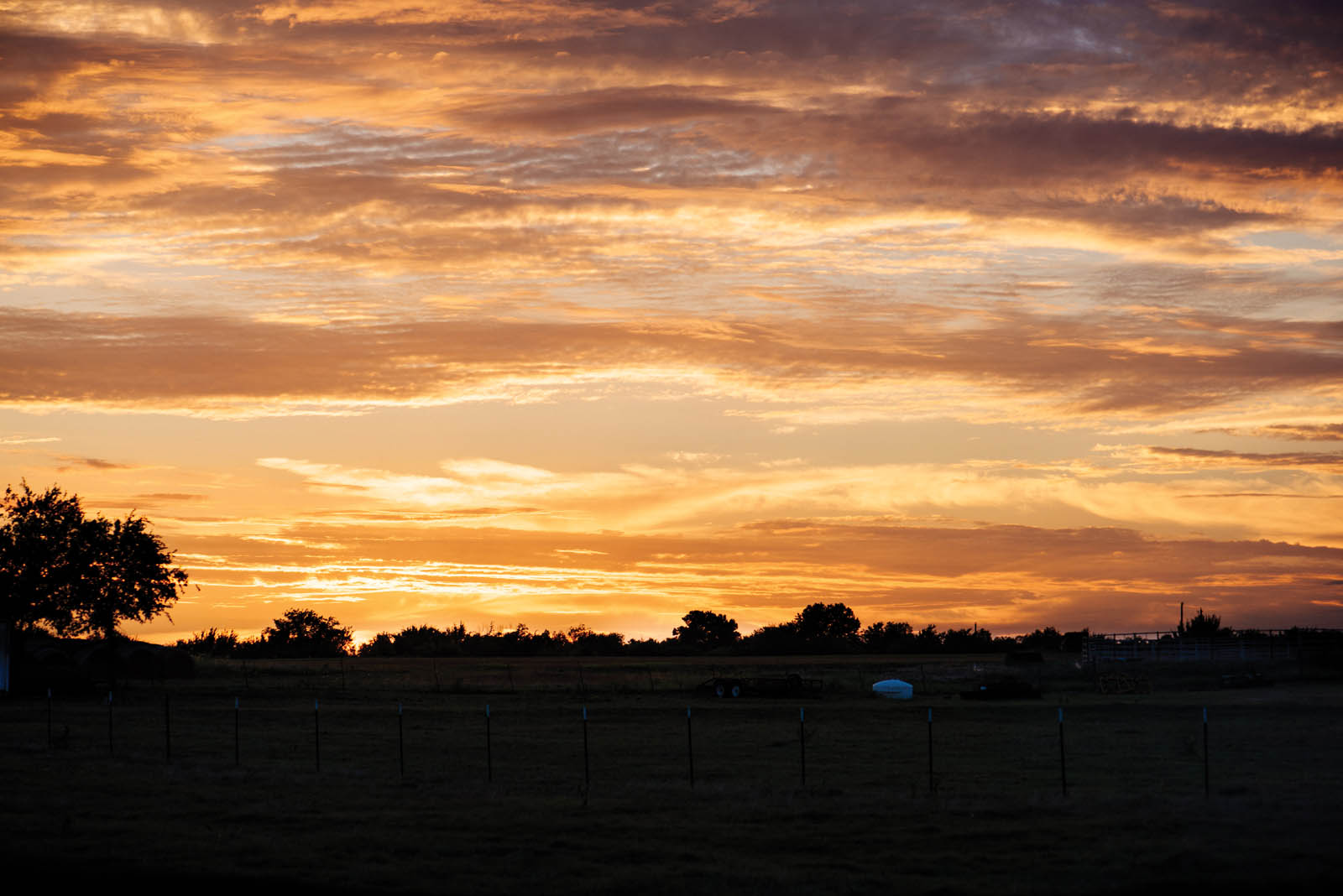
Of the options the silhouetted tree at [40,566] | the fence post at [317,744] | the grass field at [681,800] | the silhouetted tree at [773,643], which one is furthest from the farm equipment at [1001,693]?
the silhouetted tree at [773,643]

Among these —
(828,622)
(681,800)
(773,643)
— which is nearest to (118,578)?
(681,800)

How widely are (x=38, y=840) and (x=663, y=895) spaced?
12.7m

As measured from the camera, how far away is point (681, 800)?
30359 millimetres

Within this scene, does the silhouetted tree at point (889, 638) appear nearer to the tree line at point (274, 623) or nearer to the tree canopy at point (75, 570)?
the tree line at point (274, 623)

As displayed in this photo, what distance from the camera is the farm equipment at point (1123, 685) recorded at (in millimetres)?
80688

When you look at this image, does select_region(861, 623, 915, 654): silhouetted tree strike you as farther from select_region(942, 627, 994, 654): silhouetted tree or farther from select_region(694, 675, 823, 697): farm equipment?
select_region(694, 675, 823, 697): farm equipment

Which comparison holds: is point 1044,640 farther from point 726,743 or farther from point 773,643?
point 726,743

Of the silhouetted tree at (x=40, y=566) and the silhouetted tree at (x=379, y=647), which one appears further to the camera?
the silhouetted tree at (x=379, y=647)

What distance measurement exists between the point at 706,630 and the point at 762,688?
113096mm

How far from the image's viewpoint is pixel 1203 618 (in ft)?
449

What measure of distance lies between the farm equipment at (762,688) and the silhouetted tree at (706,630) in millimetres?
107303

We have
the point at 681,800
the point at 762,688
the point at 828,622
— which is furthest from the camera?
the point at 828,622

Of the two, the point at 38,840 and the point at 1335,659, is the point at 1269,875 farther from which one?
the point at 1335,659

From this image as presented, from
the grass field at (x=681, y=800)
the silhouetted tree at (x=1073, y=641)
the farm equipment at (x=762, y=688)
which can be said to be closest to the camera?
the grass field at (x=681, y=800)
